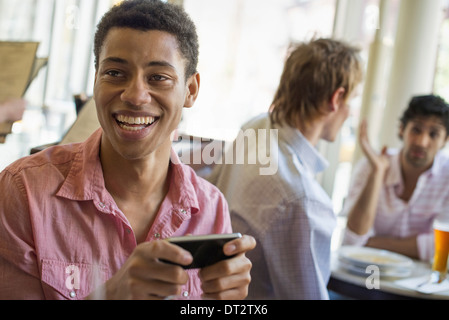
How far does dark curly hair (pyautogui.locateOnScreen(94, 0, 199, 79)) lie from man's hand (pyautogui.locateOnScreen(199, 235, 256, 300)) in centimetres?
35

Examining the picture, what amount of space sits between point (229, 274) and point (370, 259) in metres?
1.04

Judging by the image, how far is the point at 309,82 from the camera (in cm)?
161

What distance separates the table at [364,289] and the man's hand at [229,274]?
751 mm

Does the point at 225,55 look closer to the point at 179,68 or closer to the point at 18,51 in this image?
the point at 179,68

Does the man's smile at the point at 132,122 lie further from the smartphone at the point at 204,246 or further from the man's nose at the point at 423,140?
the man's nose at the point at 423,140

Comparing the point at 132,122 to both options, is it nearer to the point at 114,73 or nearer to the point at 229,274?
the point at 114,73

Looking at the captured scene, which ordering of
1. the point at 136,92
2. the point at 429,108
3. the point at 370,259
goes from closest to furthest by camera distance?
the point at 136,92, the point at 370,259, the point at 429,108

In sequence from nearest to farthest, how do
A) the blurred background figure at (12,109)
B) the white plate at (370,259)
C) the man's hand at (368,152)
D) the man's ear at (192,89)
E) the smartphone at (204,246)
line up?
the smartphone at (204,246)
the man's ear at (192,89)
the blurred background figure at (12,109)
the white plate at (370,259)
the man's hand at (368,152)

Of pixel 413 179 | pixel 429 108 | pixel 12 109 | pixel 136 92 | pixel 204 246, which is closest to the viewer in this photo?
pixel 204 246

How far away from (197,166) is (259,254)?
0.35m

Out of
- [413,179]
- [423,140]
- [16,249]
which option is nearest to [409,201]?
[413,179]

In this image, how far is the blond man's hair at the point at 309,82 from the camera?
1601 mm

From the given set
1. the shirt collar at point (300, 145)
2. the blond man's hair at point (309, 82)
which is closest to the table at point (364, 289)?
the shirt collar at point (300, 145)
